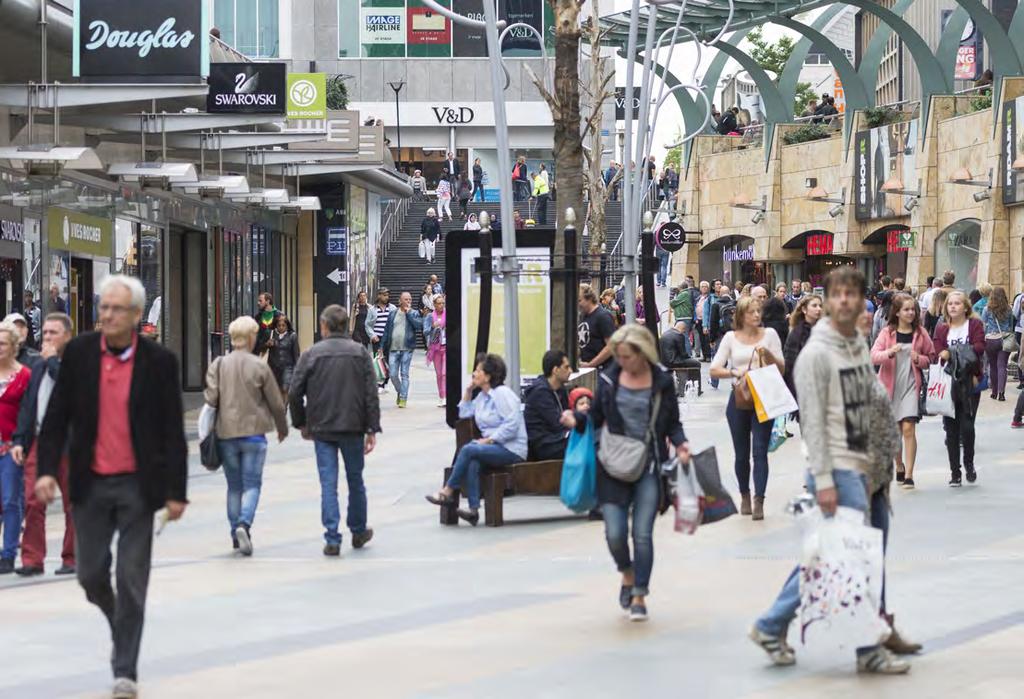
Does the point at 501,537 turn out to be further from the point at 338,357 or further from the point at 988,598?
the point at 988,598

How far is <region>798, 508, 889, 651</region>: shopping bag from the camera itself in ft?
25.3

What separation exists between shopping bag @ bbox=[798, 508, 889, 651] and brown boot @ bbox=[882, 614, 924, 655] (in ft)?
1.06

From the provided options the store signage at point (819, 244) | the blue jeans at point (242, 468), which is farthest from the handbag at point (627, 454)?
the store signage at point (819, 244)

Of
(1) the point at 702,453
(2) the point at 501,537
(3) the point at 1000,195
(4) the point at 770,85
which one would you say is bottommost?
(2) the point at 501,537

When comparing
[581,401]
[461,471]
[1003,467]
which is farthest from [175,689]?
[1003,467]

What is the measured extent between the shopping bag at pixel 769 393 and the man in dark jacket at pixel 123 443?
6757mm

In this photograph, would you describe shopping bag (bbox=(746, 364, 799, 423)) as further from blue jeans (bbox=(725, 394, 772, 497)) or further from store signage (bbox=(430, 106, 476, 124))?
store signage (bbox=(430, 106, 476, 124))

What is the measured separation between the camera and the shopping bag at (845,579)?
7727mm

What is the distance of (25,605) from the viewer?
1044cm

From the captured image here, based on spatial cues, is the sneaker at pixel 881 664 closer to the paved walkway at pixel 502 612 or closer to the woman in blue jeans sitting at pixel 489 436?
the paved walkway at pixel 502 612

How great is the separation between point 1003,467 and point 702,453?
28.3ft

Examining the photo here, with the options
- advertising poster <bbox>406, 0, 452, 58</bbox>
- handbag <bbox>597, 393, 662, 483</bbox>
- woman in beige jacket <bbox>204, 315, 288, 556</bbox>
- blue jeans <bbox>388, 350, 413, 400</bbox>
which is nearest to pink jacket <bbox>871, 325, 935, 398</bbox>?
woman in beige jacket <bbox>204, 315, 288, 556</bbox>

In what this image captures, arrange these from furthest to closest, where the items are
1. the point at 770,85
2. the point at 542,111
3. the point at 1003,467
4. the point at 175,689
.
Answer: the point at 542,111, the point at 770,85, the point at 1003,467, the point at 175,689

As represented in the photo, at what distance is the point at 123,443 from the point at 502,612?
2.89 meters
